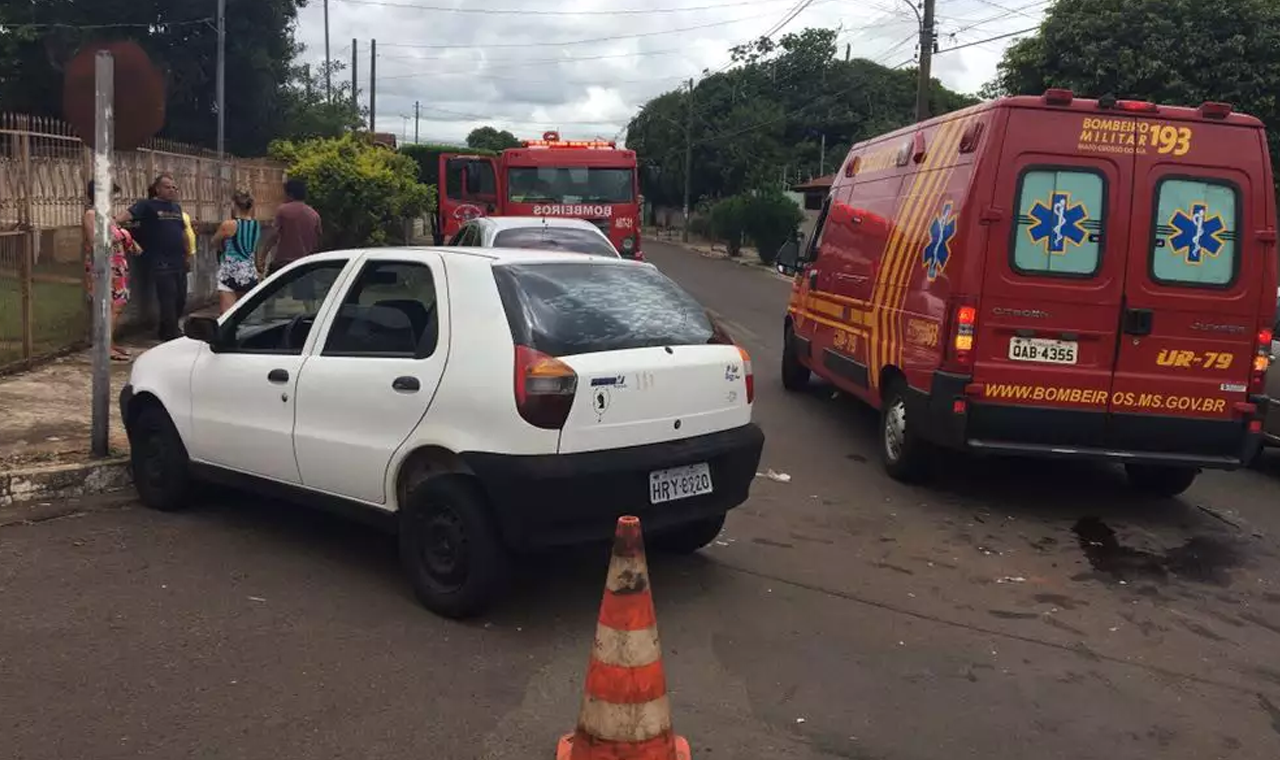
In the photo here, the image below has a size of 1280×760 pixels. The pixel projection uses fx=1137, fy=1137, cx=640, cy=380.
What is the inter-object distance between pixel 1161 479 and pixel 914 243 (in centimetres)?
227

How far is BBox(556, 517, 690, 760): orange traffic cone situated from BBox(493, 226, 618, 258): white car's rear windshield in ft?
26.9

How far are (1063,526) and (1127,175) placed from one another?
210cm

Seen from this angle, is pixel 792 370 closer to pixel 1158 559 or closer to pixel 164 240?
pixel 1158 559

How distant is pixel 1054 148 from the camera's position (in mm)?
6648

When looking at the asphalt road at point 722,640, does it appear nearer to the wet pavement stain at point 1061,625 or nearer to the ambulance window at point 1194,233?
the wet pavement stain at point 1061,625

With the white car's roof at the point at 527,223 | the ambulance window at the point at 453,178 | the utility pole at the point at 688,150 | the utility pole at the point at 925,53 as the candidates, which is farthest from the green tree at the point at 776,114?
the white car's roof at the point at 527,223

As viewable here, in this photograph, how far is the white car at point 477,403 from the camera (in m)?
4.57

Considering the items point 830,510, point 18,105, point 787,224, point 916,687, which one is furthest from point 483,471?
point 18,105

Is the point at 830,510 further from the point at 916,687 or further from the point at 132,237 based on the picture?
the point at 132,237

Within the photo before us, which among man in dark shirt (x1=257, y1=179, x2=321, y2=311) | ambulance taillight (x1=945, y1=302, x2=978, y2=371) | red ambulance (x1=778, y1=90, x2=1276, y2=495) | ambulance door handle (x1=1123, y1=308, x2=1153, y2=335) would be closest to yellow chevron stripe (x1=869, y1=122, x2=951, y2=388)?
red ambulance (x1=778, y1=90, x2=1276, y2=495)

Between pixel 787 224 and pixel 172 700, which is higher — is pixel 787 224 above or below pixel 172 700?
above

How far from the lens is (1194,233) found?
6.70 meters

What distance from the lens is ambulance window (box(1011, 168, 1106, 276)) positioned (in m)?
6.68

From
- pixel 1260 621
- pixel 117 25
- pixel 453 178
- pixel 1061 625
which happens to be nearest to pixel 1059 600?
pixel 1061 625
